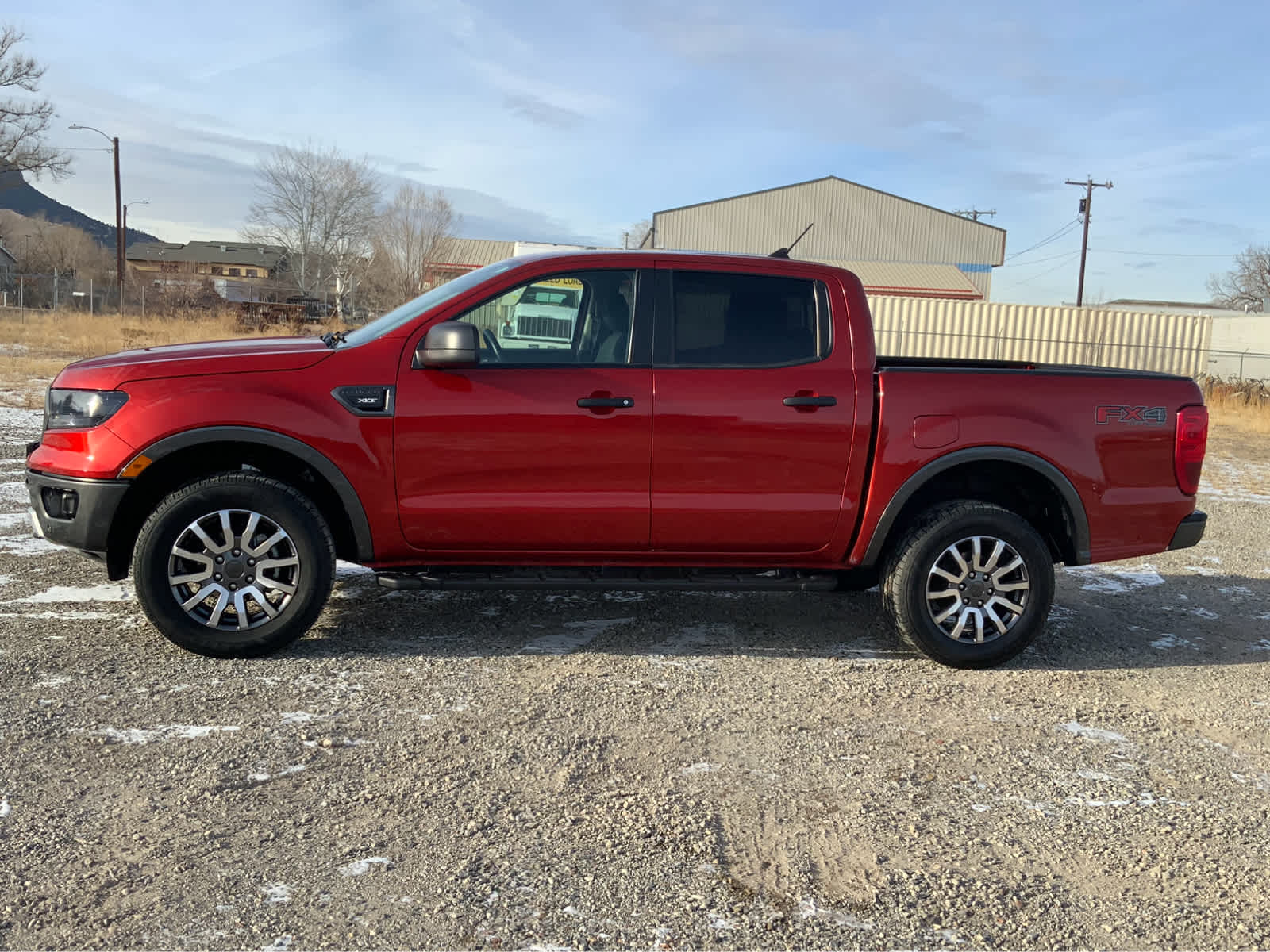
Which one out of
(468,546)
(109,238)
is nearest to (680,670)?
(468,546)

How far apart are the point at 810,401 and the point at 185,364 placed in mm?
2770

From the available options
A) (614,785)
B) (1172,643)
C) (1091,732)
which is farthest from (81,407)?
(1172,643)

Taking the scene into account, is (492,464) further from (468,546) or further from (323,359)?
(323,359)

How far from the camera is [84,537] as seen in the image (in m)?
4.31

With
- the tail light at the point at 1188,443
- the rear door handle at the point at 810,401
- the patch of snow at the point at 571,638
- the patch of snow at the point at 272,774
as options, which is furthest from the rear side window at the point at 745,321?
the patch of snow at the point at 272,774

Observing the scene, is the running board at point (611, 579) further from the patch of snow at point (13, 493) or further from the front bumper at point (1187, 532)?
the patch of snow at point (13, 493)

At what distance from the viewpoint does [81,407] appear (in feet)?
14.3

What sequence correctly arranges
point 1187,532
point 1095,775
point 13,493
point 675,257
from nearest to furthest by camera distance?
1. point 1095,775
2. point 675,257
3. point 1187,532
4. point 13,493

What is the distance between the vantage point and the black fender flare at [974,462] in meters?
4.65

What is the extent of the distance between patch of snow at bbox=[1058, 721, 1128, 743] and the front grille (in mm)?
2706

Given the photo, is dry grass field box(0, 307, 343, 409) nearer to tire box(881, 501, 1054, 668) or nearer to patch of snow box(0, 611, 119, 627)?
patch of snow box(0, 611, 119, 627)

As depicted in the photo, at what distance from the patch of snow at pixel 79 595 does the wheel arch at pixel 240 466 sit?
907mm

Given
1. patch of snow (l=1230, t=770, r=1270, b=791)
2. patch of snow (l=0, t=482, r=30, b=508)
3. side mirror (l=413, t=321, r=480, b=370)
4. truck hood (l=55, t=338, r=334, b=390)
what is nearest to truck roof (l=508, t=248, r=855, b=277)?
side mirror (l=413, t=321, r=480, b=370)

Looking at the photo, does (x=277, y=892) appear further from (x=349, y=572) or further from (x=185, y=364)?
(x=349, y=572)
